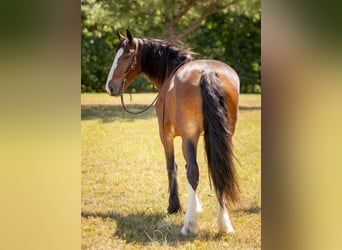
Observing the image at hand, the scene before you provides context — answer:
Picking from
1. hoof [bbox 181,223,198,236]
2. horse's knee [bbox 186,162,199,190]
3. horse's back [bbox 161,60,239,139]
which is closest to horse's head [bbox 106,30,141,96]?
horse's back [bbox 161,60,239,139]

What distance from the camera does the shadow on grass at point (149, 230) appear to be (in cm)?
311

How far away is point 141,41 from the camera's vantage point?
3.21m

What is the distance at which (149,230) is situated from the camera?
10.3 feet

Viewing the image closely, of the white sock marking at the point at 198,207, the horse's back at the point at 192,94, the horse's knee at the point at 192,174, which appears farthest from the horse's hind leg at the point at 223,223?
the horse's back at the point at 192,94

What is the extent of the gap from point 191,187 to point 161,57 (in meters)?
0.78

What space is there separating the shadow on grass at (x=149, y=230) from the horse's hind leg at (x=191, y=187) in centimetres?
5

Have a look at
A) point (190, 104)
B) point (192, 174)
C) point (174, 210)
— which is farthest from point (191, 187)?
point (190, 104)

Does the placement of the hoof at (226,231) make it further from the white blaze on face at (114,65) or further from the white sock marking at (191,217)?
the white blaze on face at (114,65)

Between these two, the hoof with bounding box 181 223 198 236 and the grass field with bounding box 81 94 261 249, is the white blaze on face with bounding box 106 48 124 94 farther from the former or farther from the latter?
the hoof with bounding box 181 223 198 236

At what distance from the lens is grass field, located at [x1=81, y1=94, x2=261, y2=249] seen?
3.11 meters

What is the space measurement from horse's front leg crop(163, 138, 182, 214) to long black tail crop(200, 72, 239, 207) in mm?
252

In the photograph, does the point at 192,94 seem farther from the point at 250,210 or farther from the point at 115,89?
the point at 250,210

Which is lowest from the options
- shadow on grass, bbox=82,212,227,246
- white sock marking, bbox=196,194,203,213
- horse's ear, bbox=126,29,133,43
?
shadow on grass, bbox=82,212,227,246
